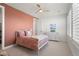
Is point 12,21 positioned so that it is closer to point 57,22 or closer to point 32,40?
point 32,40

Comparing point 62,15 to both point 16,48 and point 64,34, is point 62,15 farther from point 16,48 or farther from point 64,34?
point 16,48

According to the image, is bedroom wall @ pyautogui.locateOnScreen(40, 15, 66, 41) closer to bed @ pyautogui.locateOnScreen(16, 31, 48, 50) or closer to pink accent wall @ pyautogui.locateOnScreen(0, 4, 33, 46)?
bed @ pyautogui.locateOnScreen(16, 31, 48, 50)

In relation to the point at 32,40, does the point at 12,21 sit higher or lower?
higher

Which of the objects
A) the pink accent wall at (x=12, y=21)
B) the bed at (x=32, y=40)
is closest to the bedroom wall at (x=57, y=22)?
the bed at (x=32, y=40)

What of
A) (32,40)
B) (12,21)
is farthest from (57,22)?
(12,21)

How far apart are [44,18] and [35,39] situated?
455 millimetres

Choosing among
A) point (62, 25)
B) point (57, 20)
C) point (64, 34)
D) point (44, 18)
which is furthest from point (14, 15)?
point (64, 34)

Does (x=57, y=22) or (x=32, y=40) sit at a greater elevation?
(x=57, y=22)

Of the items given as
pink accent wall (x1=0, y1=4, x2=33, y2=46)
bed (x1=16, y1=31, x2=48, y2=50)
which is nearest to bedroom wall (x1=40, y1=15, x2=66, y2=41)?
bed (x1=16, y1=31, x2=48, y2=50)

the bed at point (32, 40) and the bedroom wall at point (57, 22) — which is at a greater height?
the bedroom wall at point (57, 22)

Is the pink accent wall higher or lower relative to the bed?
higher

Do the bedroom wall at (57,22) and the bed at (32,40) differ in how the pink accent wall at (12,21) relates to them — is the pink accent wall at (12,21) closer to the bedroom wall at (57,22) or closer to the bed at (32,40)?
the bed at (32,40)

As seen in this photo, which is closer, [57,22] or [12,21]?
[57,22]

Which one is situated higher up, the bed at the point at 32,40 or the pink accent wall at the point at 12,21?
the pink accent wall at the point at 12,21
